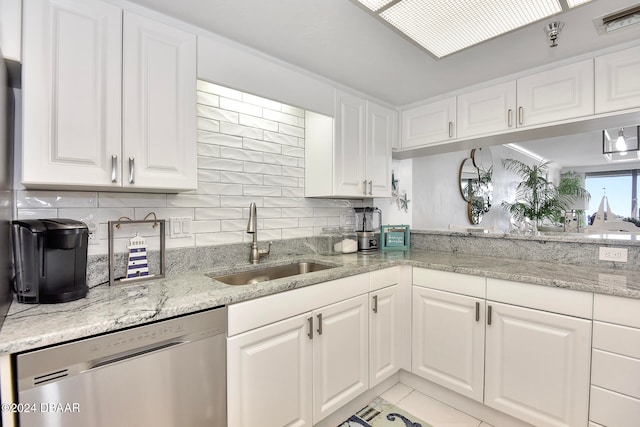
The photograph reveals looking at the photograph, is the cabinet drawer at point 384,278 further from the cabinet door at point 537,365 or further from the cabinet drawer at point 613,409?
the cabinet drawer at point 613,409

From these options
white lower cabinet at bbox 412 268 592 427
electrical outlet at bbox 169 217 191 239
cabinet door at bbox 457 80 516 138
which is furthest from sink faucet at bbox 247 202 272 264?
cabinet door at bbox 457 80 516 138

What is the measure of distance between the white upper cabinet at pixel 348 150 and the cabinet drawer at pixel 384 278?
0.63 m

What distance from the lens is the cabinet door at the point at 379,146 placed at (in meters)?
2.44

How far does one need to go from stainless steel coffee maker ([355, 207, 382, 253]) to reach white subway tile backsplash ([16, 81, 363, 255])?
36 centimetres

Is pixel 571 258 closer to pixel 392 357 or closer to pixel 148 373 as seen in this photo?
pixel 392 357

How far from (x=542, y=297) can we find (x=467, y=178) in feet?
10.5

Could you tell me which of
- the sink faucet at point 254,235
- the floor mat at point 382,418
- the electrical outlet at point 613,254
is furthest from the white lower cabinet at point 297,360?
the electrical outlet at point 613,254

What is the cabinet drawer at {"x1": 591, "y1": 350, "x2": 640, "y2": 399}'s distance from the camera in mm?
1340

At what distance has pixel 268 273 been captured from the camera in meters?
1.98

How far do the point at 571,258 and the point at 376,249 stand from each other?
132 cm

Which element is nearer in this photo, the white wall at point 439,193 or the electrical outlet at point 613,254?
the electrical outlet at point 613,254

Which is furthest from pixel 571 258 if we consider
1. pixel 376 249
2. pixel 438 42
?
pixel 438 42

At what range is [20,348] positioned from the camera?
2.71 ft

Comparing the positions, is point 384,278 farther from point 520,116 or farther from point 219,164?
point 520,116
